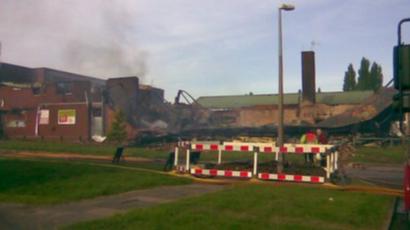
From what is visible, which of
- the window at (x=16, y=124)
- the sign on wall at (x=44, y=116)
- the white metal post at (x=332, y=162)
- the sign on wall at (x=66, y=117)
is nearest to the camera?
the white metal post at (x=332, y=162)

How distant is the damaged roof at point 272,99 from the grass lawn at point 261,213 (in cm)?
5094

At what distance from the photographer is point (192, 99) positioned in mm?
50938

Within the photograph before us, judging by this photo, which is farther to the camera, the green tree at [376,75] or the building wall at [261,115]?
the green tree at [376,75]

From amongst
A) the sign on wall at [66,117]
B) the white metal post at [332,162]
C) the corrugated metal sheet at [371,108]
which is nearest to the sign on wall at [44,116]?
the sign on wall at [66,117]

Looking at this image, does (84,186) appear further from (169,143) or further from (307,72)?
(307,72)

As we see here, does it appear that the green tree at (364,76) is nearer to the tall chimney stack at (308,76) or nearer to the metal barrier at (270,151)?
the tall chimney stack at (308,76)

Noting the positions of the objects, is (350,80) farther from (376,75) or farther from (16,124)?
(16,124)

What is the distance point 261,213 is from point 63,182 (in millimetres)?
6641

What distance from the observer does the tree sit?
268 feet

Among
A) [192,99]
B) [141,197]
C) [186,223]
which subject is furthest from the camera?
[192,99]

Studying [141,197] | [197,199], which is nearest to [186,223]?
[197,199]

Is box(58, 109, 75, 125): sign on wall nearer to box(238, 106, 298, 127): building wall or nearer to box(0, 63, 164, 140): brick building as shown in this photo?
box(0, 63, 164, 140): brick building

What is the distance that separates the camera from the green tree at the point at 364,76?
79.0m

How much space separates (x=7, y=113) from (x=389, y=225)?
56.8 meters
